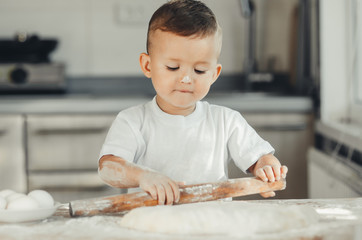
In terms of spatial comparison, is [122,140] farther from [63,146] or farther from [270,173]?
[63,146]

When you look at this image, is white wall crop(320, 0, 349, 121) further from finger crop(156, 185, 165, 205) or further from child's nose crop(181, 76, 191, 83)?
finger crop(156, 185, 165, 205)

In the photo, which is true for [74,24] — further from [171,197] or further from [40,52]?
[171,197]

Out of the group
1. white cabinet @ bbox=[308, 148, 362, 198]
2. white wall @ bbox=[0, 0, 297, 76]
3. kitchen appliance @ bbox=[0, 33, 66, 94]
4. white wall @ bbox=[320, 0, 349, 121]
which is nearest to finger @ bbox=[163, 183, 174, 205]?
white cabinet @ bbox=[308, 148, 362, 198]

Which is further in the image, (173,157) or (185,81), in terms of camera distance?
(173,157)

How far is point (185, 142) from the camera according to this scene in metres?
1.06

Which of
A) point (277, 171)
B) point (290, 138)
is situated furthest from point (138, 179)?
point (290, 138)

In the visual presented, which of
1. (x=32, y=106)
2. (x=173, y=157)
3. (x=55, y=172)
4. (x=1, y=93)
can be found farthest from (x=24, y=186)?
(x=173, y=157)

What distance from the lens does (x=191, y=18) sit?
93cm

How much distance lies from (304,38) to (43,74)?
1.13 m

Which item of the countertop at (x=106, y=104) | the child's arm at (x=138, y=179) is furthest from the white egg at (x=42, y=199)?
the countertop at (x=106, y=104)

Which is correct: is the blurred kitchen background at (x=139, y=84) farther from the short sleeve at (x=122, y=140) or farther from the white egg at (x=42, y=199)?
the white egg at (x=42, y=199)

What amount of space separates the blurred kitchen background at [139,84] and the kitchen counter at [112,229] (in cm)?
78

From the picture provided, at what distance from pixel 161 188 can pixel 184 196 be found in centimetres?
5

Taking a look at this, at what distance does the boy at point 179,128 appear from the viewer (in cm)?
92
